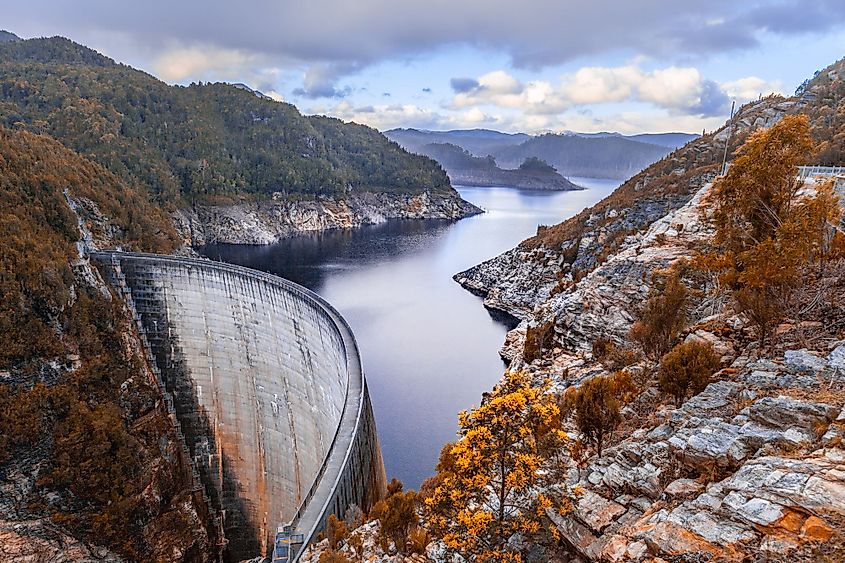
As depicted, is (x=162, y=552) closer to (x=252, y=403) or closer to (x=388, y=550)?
(x=252, y=403)

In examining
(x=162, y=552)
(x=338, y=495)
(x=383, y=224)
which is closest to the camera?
(x=338, y=495)

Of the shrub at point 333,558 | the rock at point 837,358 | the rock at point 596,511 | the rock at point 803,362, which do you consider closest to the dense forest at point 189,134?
the shrub at point 333,558

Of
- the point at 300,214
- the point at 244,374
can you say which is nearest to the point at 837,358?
the point at 244,374

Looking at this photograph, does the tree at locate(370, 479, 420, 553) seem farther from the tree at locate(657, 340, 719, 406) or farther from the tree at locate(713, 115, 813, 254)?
the tree at locate(713, 115, 813, 254)

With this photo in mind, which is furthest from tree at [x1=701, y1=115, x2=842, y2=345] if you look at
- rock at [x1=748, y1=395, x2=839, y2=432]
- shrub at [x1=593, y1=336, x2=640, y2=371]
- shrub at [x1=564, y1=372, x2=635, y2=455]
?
shrub at [x1=593, y1=336, x2=640, y2=371]

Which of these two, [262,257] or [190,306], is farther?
[262,257]

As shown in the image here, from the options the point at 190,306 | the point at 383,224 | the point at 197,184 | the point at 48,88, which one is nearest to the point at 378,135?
the point at 383,224
